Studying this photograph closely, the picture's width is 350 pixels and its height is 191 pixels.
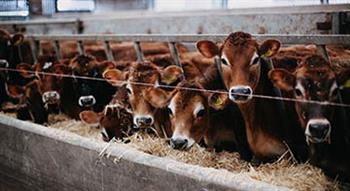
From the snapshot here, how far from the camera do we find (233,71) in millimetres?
3090

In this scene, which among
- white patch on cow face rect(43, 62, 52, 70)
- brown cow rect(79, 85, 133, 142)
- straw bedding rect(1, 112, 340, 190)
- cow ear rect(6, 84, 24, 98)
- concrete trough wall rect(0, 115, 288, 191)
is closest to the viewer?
concrete trough wall rect(0, 115, 288, 191)

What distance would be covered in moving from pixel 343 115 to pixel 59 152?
202cm

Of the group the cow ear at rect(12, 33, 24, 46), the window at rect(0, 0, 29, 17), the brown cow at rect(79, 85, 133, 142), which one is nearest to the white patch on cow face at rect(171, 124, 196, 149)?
the brown cow at rect(79, 85, 133, 142)

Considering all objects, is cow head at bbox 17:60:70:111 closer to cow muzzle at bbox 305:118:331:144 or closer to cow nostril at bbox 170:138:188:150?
cow nostril at bbox 170:138:188:150

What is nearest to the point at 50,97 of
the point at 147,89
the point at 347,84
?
the point at 147,89

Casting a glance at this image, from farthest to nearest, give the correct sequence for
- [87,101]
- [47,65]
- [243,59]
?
[47,65] < [87,101] < [243,59]

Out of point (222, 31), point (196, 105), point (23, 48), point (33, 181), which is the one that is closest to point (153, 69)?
point (196, 105)

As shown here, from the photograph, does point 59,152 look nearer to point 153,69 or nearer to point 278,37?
point 153,69

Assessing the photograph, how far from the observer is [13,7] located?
6887 mm

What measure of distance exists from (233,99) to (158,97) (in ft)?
2.47

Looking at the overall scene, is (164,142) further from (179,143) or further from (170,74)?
(170,74)

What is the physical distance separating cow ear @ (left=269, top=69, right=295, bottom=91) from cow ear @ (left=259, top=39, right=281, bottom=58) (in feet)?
0.83

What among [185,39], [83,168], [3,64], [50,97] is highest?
[185,39]

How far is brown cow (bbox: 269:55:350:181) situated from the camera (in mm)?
2663
